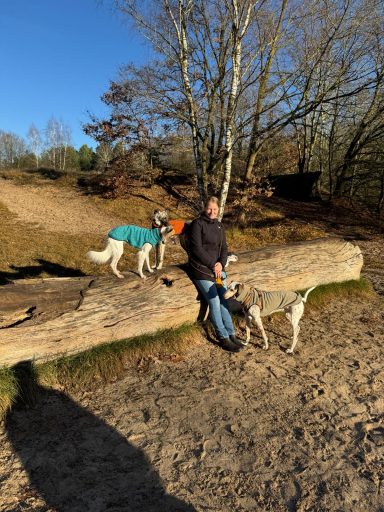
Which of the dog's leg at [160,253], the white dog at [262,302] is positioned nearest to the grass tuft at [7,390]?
the dog's leg at [160,253]

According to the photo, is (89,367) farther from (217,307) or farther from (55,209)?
(55,209)

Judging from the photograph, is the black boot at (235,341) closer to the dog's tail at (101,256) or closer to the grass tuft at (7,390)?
the dog's tail at (101,256)

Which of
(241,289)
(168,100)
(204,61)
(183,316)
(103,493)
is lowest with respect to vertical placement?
(103,493)

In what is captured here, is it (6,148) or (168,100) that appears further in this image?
(6,148)

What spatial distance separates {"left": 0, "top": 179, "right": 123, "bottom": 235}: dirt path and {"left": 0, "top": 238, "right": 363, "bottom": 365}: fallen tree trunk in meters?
9.77

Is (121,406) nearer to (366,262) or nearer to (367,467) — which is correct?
(367,467)

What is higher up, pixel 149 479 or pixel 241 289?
pixel 241 289

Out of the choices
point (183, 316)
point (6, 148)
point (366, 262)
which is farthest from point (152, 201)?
point (6, 148)

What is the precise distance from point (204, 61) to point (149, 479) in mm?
11523

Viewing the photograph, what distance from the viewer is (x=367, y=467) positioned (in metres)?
3.31

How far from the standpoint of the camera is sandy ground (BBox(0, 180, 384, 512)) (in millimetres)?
3009

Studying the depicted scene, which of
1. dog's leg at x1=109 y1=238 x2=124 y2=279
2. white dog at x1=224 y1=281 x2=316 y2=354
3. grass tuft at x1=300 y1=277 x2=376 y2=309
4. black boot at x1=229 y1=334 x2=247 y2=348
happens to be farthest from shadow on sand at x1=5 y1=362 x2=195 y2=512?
grass tuft at x1=300 y1=277 x2=376 y2=309

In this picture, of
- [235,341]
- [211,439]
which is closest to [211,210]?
[235,341]

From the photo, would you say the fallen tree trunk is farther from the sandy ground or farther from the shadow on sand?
the sandy ground
